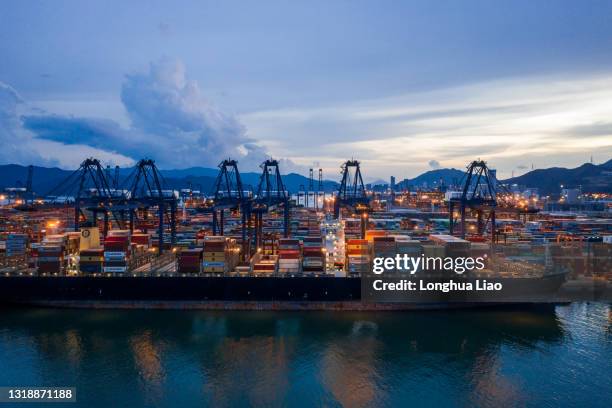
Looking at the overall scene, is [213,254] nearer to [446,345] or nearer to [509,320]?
[446,345]

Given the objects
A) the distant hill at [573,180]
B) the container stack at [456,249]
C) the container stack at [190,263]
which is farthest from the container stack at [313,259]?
the distant hill at [573,180]

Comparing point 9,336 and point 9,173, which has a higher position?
point 9,173

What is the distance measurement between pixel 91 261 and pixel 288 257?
1114 centimetres

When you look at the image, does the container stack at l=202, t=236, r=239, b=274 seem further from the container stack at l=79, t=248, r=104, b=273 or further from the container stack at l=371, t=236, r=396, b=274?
the container stack at l=371, t=236, r=396, b=274

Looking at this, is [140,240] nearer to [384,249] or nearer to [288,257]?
[288,257]

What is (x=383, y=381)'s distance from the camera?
1465cm

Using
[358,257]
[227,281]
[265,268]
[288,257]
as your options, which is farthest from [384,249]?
[227,281]

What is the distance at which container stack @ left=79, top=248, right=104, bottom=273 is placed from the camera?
2394cm

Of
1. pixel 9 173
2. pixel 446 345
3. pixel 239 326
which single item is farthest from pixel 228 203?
pixel 9 173

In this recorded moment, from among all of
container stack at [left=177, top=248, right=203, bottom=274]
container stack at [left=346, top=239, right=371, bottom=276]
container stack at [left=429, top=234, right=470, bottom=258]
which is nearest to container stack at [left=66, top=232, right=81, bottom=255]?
container stack at [left=177, top=248, right=203, bottom=274]

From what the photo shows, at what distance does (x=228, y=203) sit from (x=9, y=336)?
1530cm

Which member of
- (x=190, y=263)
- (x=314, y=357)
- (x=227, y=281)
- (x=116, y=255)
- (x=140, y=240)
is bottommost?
(x=314, y=357)

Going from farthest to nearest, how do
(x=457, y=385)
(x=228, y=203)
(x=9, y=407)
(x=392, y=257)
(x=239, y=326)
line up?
(x=228, y=203) → (x=392, y=257) → (x=239, y=326) → (x=457, y=385) → (x=9, y=407)

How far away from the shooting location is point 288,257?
2489 centimetres
